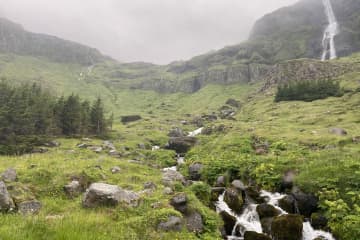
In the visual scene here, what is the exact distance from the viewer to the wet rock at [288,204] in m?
25.1

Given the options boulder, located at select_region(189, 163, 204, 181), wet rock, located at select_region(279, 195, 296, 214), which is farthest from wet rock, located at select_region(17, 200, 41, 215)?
boulder, located at select_region(189, 163, 204, 181)

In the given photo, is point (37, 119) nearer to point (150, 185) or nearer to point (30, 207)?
point (150, 185)

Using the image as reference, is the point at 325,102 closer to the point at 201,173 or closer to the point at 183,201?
the point at 201,173

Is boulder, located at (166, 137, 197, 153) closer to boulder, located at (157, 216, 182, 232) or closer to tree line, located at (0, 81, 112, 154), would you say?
tree line, located at (0, 81, 112, 154)

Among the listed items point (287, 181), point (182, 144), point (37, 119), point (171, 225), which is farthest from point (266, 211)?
point (37, 119)

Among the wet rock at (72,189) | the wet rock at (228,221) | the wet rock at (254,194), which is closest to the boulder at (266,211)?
the wet rock at (254,194)

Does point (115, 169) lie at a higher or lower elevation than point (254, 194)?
higher

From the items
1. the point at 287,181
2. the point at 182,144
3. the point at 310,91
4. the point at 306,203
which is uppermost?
the point at 310,91

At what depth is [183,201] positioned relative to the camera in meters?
19.4

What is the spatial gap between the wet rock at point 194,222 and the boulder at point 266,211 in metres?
8.30

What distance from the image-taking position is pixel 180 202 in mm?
19219

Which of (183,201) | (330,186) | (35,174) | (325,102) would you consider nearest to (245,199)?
(330,186)

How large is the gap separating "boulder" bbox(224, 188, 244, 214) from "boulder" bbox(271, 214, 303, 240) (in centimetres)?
451

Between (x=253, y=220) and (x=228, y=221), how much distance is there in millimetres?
2675
